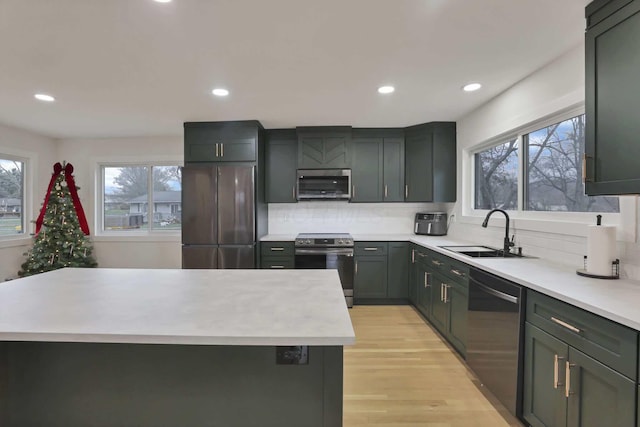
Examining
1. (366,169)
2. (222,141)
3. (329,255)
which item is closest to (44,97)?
(222,141)

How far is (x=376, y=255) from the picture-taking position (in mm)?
4074

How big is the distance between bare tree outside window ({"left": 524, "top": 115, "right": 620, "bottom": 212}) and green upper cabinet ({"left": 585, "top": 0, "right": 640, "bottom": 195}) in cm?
53

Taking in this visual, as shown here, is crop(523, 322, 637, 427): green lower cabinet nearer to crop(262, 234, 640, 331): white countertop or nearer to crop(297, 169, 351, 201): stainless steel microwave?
crop(262, 234, 640, 331): white countertop

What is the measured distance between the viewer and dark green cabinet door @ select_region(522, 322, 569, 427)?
1.51 meters

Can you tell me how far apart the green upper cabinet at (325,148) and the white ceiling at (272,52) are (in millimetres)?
740

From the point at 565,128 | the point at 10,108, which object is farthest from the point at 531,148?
the point at 10,108

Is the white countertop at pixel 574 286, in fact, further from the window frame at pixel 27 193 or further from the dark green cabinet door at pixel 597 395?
the window frame at pixel 27 193

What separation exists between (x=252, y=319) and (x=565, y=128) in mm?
2648

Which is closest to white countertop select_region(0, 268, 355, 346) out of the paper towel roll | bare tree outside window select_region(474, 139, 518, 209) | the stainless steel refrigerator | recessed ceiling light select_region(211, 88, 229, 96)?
the paper towel roll

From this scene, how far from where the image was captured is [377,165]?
14.3 ft

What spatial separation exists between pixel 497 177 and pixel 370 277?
1909 millimetres

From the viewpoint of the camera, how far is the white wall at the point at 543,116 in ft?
6.72

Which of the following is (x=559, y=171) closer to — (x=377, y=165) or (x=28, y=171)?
(x=377, y=165)

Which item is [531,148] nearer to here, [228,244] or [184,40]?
[184,40]
